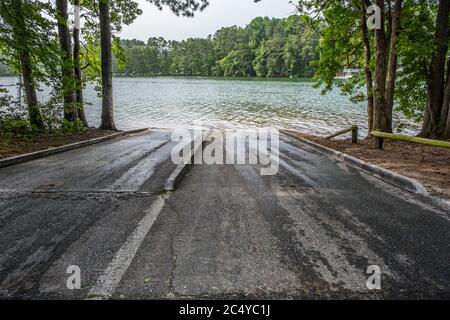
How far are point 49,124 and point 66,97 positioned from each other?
1.90 metres

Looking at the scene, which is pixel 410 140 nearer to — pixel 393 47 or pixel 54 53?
pixel 393 47

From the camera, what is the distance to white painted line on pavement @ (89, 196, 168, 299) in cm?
243

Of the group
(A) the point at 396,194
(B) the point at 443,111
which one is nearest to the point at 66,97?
(A) the point at 396,194

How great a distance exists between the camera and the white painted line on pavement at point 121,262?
2.43 metres

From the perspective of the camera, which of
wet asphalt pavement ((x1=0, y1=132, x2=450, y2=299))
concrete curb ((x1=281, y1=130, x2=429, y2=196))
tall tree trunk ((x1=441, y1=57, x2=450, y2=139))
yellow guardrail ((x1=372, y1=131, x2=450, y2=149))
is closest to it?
wet asphalt pavement ((x1=0, y1=132, x2=450, y2=299))

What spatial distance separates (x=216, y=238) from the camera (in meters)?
3.43

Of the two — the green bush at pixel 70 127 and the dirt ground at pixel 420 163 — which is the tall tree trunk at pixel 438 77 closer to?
the dirt ground at pixel 420 163

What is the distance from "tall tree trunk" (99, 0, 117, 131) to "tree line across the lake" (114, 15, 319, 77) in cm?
10573

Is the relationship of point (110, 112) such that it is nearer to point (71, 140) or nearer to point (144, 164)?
point (71, 140)

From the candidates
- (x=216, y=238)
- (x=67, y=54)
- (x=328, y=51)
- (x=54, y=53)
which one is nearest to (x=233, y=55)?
(x=328, y=51)

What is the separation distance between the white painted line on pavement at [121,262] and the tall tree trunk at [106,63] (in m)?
13.3

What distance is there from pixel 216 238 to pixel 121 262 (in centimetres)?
114

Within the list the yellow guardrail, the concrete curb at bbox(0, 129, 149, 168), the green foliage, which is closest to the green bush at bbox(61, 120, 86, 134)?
the green foliage

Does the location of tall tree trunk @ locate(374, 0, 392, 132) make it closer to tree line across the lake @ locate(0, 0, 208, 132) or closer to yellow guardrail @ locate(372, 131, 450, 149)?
yellow guardrail @ locate(372, 131, 450, 149)
